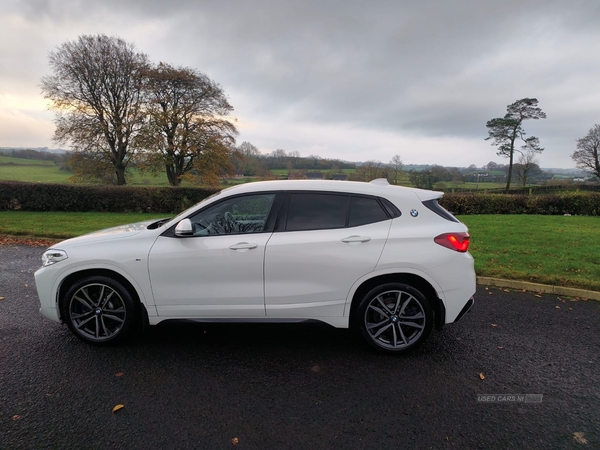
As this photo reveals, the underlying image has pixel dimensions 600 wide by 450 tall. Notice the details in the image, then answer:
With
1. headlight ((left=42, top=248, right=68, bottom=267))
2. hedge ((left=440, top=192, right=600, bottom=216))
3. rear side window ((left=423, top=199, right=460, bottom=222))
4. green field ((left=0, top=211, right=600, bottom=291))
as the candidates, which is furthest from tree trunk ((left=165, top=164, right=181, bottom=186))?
rear side window ((left=423, top=199, right=460, bottom=222))

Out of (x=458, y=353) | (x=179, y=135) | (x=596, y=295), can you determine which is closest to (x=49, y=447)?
(x=458, y=353)

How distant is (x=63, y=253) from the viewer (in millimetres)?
3389

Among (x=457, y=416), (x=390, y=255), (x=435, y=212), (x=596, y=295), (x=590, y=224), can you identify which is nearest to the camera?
(x=457, y=416)

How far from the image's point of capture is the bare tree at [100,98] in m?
26.4

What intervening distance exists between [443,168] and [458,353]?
2316 centimetres

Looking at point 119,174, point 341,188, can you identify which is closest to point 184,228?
point 341,188

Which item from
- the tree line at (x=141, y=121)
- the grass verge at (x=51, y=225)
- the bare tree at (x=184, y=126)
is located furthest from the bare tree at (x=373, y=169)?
the bare tree at (x=184, y=126)

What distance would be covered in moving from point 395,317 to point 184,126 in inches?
1209

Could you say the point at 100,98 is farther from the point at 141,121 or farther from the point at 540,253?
the point at 540,253

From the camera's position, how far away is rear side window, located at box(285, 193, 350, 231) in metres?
3.33

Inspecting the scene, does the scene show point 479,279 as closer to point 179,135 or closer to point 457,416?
point 457,416

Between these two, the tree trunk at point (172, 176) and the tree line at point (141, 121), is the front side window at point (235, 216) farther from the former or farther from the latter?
the tree trunk at point (172, 176)

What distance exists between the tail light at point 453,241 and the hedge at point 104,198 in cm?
1318

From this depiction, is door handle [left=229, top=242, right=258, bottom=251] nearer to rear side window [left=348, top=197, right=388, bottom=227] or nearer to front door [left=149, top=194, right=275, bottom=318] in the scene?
front door [left=149, top=194, right=275, bottom=318]
